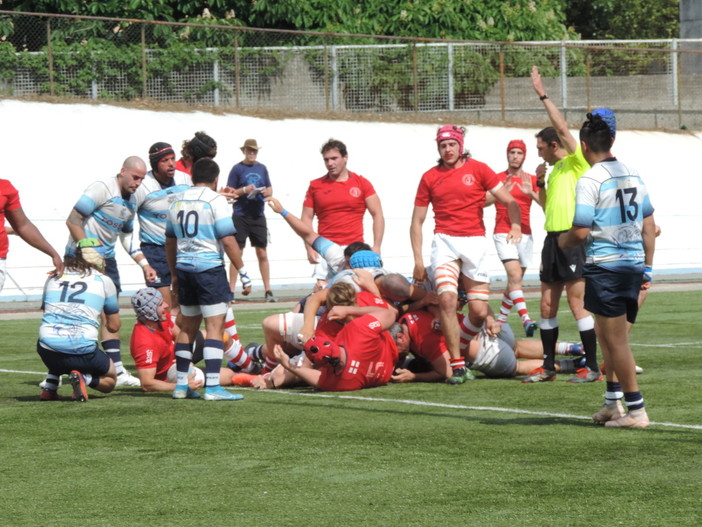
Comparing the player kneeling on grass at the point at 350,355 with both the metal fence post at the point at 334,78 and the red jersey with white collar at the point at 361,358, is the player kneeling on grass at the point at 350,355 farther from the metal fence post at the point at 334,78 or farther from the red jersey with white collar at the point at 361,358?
the metal fence post at the point at 334,78

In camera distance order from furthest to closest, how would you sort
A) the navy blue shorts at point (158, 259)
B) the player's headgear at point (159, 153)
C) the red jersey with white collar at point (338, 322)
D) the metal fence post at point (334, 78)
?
the metal fence post at point (334, 78), the navy blue shorts at point (158, 259), the player's headgear at point (159, 153), the red jersey with white collar at point (338, 322)

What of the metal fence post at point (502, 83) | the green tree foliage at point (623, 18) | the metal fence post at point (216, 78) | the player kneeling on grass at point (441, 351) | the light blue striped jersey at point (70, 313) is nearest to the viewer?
the light blue striped jersey at point (70, 313)

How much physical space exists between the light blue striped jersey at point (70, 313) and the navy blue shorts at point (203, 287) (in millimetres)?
636

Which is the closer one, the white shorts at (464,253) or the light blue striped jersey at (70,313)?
Result: the light blue striped jersey at (70,313)

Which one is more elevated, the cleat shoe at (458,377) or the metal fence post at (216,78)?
the metal fence post at (216,78)

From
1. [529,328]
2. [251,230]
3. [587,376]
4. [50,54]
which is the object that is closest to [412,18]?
[50,54]

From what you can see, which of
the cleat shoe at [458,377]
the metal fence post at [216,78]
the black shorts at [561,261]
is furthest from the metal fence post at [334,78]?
the cleat shoe at [458,377]

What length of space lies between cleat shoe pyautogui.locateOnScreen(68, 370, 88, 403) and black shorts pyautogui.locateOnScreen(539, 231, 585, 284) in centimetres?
376

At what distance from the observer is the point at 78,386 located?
930cm

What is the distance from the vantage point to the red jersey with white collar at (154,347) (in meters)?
9.99

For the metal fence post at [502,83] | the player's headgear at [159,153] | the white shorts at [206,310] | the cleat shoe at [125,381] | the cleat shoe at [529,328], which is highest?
the metal fence post at [502,83]

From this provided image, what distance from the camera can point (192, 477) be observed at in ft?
20.7

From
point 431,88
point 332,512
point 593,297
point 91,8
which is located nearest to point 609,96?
point 431,88

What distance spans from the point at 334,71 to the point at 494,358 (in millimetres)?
21176
